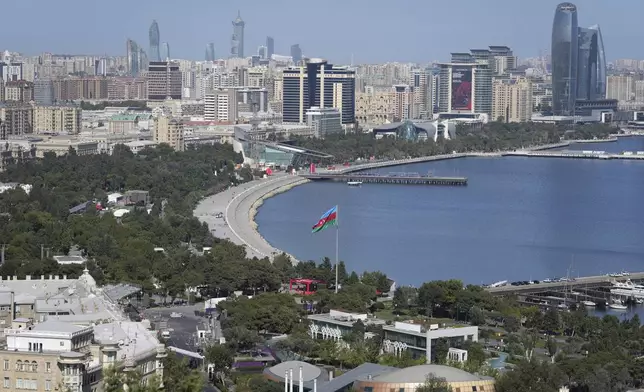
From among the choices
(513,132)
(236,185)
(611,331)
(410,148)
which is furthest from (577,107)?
(611,331)

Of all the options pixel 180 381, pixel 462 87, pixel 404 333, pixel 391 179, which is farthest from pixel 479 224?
pixel 462 87

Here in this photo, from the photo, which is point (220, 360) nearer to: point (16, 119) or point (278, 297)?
point (278, 297)

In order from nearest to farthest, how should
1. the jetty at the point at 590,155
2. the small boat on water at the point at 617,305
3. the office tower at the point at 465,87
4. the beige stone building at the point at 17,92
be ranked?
the small boat on water at the point at 617,305 → the jetty at the point at 590,155 → the beige stone building at the point at 17,92 → the office tower at the point at 465,87

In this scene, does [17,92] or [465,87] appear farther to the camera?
[465,87]


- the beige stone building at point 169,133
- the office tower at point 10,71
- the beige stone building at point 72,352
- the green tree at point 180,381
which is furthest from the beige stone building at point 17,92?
the green tree at point 180,381

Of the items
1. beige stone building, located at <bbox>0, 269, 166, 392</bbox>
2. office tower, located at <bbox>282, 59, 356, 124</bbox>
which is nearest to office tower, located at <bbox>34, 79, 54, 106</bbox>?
office tower, located at <bbox>282, 59, 356, 124</bbox>

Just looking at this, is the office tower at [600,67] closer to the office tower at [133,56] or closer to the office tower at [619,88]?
the office tower at [619,88]
